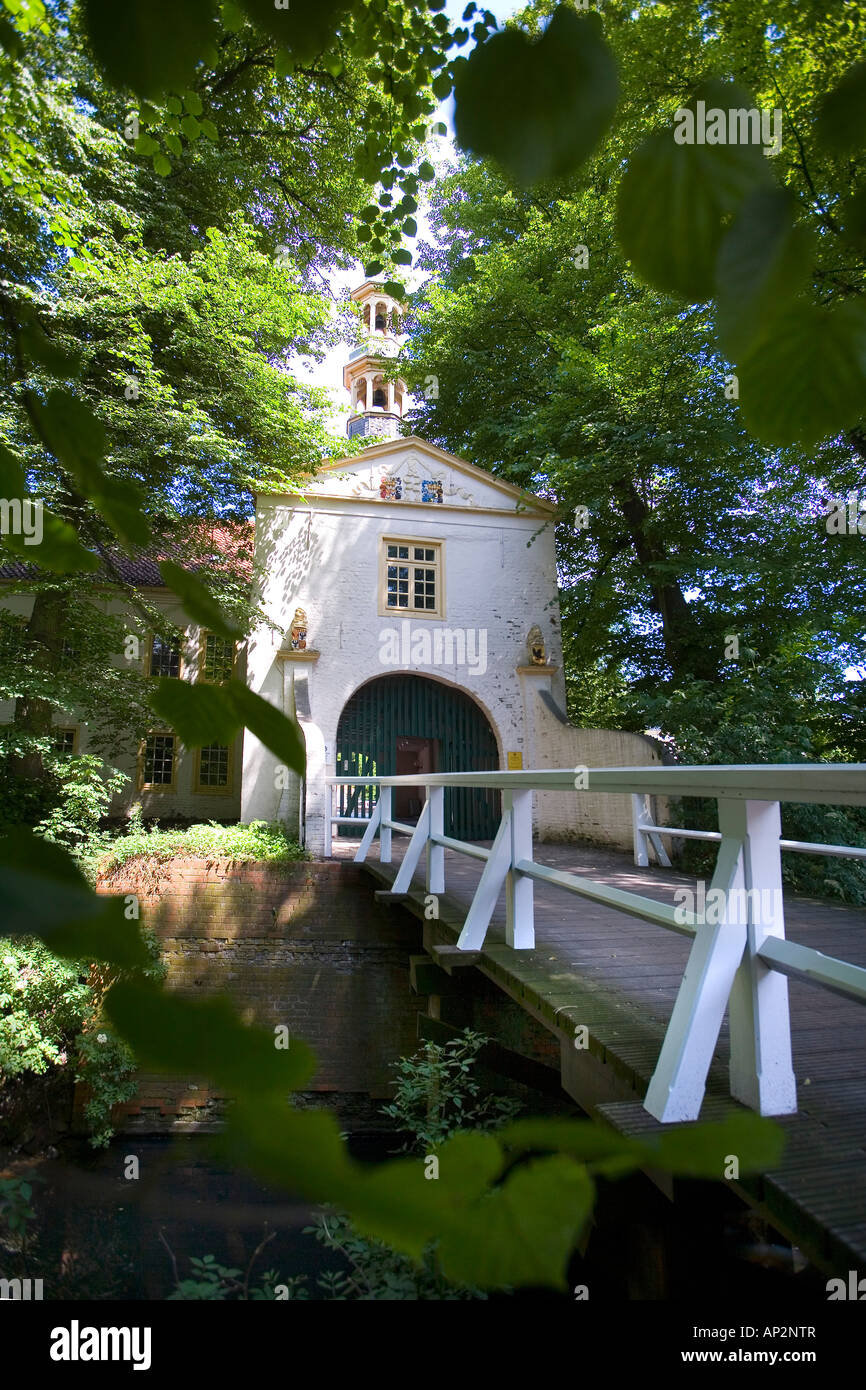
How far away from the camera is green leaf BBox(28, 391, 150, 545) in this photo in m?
0.51

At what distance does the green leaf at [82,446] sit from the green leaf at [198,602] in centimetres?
8

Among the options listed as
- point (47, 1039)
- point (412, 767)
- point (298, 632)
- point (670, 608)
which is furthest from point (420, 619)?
point (47, 1039)

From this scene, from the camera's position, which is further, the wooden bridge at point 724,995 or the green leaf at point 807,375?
the wooden bridge at point 724,995

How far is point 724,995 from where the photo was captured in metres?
2.02

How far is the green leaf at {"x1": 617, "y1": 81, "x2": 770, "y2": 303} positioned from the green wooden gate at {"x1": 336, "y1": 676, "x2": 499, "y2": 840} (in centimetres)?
1112

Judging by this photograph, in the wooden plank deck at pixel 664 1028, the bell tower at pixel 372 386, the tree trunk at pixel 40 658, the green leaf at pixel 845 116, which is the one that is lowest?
the wooden plank deck at pixel 664 1028

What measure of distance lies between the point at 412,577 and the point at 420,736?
8.20ft

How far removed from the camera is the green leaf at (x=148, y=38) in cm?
40

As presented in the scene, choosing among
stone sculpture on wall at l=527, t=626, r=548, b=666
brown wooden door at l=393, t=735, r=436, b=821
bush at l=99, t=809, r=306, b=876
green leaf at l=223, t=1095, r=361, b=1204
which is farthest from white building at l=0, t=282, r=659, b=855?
green leaf at l=223, t=1095, r=361, b=1204

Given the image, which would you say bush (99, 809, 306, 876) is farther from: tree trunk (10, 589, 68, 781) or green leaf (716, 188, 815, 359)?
green leaf (716, 188, 815, 359)

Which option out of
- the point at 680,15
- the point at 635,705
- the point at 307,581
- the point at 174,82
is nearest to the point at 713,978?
the point at 680,15

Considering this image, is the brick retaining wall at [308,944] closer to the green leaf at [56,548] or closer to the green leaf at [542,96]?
the green leaf at [56,548]

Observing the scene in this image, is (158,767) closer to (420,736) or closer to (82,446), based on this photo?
(420,736)

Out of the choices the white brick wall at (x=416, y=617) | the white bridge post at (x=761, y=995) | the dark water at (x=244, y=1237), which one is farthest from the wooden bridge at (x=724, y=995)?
the white brick wall at (x=416, y=617)
